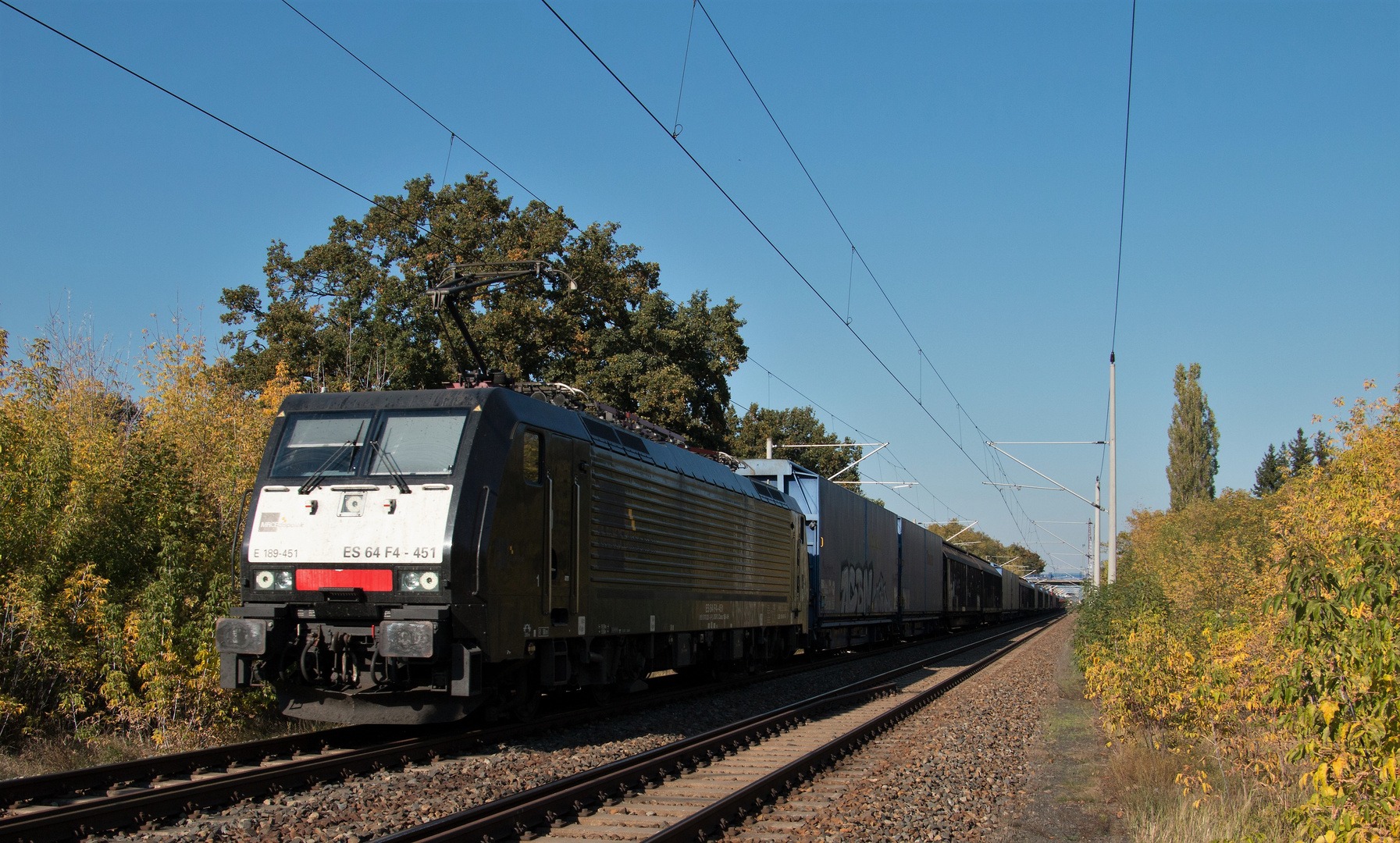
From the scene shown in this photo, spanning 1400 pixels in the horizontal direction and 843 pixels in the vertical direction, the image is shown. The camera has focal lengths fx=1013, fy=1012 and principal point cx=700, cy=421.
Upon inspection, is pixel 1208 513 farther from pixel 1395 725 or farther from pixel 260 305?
pixel 260 305

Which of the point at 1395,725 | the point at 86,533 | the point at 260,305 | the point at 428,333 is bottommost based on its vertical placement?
the point at 1395,725

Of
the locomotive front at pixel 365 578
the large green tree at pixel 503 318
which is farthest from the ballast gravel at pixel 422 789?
the large green tree at pixel 503 318

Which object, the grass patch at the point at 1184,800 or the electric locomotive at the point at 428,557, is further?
the electric locomotive at the point at 428,557

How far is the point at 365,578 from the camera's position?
8633 mm

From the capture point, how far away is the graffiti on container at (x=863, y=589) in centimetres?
2230

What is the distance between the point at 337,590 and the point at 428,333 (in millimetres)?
18480

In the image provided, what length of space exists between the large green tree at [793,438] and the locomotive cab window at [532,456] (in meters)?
37.5

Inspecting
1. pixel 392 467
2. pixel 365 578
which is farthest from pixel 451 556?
pixel 392 467

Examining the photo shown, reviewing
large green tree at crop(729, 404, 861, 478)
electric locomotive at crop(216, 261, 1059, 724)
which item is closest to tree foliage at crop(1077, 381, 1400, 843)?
electric locomotive at crop(216, 261, 1059, 724)

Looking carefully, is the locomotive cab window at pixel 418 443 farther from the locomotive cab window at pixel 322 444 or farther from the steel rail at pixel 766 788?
the steel rail at pixel 766 788

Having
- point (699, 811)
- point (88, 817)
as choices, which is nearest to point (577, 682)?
point (699, 811)

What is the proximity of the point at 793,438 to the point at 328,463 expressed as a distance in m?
48.3

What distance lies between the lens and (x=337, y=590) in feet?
28.4

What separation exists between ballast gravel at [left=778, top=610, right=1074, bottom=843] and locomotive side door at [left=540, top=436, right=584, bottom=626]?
3.01 metres
